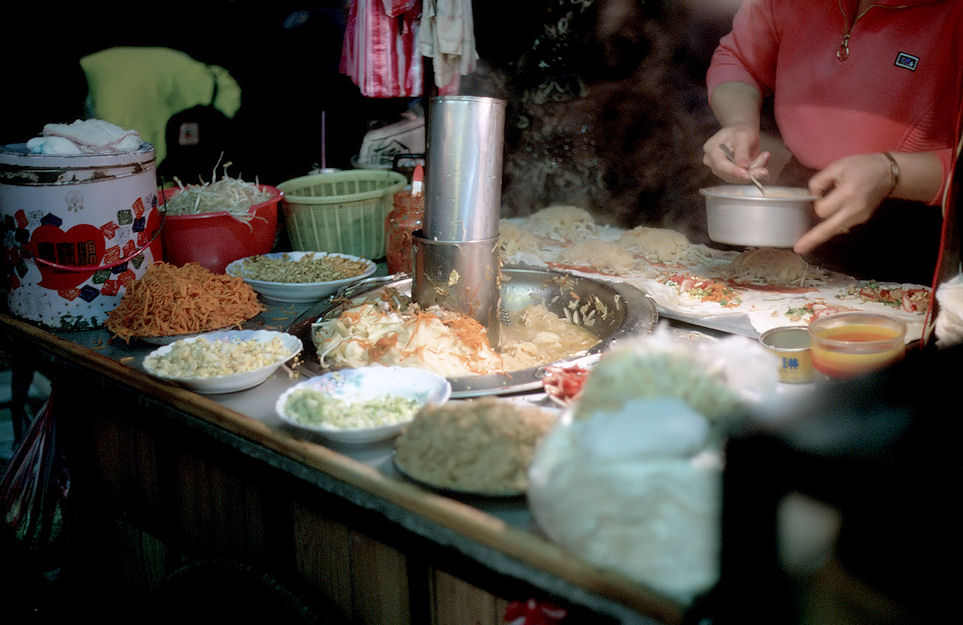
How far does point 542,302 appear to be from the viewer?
125 inches

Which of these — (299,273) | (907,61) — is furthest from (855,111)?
(299,273)

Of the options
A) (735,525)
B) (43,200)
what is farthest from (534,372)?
(43,200)

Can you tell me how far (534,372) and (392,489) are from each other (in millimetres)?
687

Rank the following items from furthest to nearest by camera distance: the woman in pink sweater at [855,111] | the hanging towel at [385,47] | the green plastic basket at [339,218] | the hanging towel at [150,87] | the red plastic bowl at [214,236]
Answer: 1. the hanging towel at [150,87]
2. the hanging towel at [385,47]
3. the green plastic basket at [339,218]
4. the red plastic bowl at [214,236]
5. the woman in pink sweater at [855,111]

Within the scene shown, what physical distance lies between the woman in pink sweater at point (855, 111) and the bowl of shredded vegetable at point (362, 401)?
67.7 inches

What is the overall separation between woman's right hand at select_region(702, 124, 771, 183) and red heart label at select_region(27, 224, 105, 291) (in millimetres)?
2707

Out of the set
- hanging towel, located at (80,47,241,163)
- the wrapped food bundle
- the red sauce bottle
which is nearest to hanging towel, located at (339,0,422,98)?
hanging towel, located at (80,47,241,163)

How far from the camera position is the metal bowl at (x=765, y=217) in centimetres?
271

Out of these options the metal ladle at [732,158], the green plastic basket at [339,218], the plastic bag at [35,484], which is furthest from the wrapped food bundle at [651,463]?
the plastic bag at [35,484]

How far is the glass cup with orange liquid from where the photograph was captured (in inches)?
67.4

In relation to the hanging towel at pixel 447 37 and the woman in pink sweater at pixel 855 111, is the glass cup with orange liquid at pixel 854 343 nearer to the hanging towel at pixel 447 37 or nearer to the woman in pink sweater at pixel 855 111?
the woman in pink sweater at pixel 855 111

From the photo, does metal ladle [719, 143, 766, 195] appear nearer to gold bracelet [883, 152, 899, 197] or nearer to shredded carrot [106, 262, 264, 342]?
gold bracelet [883, 152, 899, 197]

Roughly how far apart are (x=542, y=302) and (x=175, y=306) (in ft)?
5.11

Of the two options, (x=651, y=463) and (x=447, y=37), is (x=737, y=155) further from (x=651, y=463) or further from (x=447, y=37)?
(x=651, y=463)
